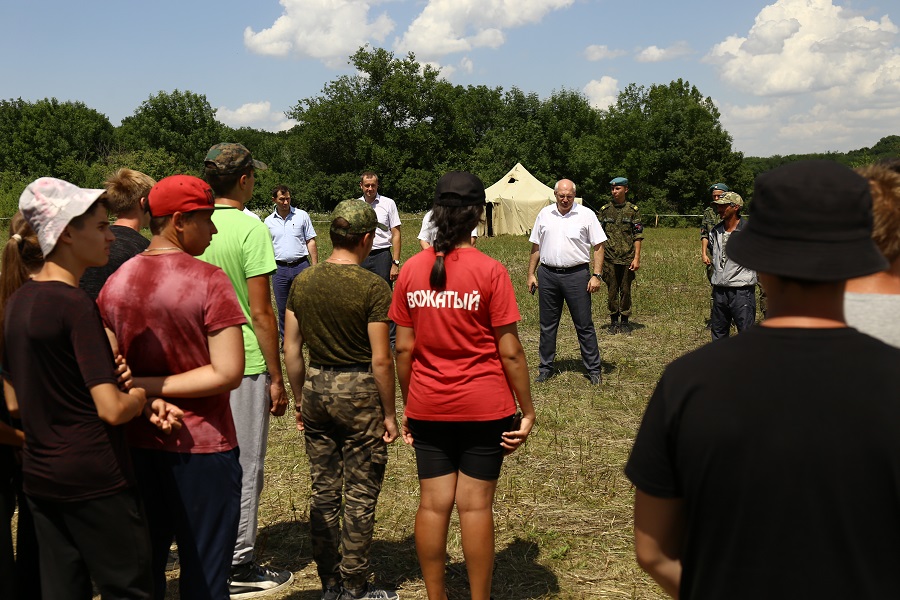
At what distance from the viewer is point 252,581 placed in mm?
4246

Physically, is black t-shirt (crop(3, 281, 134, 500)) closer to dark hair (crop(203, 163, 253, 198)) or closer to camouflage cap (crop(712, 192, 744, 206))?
dark hair (crop(203, 163, 253, 198))

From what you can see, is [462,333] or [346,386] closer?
[462,333]

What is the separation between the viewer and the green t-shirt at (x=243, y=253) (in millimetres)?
3809

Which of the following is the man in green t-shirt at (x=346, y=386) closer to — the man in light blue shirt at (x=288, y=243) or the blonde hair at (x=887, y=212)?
the blonde hair at (x=887, y=212)

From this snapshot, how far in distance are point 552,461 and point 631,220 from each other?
19.8ft

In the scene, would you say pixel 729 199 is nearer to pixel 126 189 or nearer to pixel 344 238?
pixel 344 238

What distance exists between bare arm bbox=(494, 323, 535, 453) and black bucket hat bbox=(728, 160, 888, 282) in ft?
6.39

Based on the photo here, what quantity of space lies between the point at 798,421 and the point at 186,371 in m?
2.04

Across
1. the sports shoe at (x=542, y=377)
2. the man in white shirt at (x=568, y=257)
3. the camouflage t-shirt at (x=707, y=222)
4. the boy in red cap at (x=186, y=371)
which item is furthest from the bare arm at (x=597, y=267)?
the boy in red cap at (x=186, y=371)

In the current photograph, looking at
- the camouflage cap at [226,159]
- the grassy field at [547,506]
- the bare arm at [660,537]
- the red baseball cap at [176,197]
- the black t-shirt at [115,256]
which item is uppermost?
the camouflage cap at [226,159]

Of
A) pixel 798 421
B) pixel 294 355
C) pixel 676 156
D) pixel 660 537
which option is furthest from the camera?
pixel 676 156

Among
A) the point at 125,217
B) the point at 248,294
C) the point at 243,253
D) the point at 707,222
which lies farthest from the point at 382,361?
the point at 707,222

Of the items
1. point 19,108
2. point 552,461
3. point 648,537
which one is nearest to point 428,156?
point 19,108

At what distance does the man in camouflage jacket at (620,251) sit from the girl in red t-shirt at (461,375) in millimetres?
8117
